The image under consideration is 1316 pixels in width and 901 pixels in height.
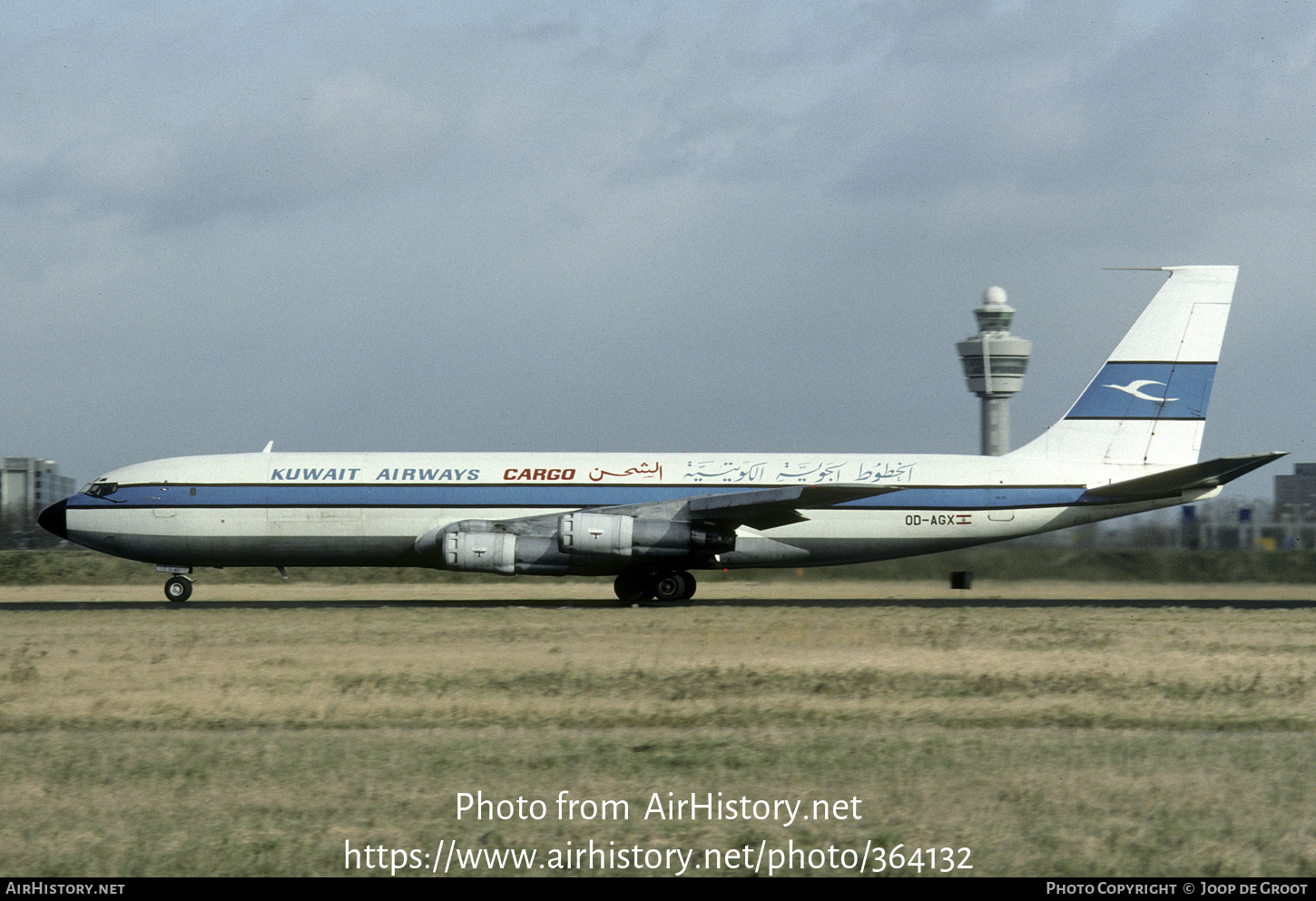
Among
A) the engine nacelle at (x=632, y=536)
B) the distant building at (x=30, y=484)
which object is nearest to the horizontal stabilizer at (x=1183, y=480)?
the engine nacelle at (x=632, y=536)

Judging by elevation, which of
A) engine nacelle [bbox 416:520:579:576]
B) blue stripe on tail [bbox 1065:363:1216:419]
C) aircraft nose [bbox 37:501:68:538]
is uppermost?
blue stripe on tail [bbox 1065:363:1216:419]

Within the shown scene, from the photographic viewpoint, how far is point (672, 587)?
3294cm

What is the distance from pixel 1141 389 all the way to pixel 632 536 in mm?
15214

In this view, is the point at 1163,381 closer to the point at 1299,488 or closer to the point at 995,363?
the point at 1299,488

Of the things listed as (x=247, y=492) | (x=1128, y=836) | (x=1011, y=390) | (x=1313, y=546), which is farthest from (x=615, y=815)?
(x=1011, y=390)

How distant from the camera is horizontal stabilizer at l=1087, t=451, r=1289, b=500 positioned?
3094 centimetres

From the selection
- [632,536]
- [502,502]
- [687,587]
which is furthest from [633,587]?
[502,502]

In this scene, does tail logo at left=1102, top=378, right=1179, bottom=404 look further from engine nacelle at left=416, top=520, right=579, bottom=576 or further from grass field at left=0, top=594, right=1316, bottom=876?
engine nacelle at left=416, top=520, right=579, bottom=576

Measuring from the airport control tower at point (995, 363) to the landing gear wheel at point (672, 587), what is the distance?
6352cm

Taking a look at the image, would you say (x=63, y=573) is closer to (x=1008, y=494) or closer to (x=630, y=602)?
(x=630, y=602)

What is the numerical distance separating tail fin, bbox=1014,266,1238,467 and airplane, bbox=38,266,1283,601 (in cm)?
8

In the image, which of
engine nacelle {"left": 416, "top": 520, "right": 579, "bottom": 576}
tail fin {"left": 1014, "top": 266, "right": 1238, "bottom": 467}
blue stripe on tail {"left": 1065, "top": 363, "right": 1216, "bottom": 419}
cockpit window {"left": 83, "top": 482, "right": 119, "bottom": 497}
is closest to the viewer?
engine nacelle {"left": 416, "top": 520, "right": 579, "bottom": 576}

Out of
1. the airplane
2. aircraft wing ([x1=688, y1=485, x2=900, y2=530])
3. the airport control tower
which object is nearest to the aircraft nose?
the airplane
